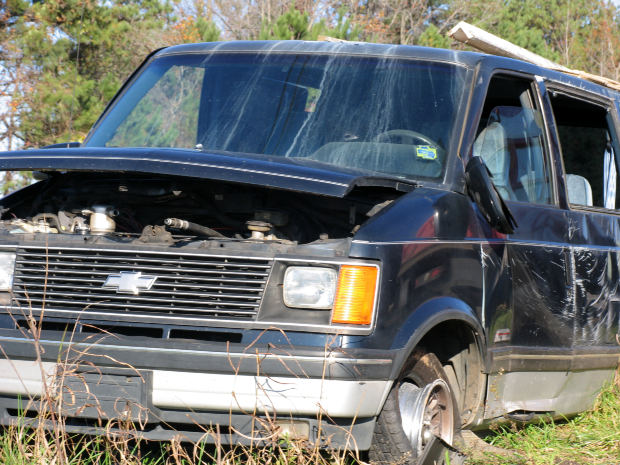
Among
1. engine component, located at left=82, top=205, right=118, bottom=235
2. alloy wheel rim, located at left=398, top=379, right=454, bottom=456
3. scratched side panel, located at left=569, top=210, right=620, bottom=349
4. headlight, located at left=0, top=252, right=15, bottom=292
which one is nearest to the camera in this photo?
alloy wheel rim, located at left=398, top=379, right=454, bottom=456

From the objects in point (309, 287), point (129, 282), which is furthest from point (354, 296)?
point (129, 282)

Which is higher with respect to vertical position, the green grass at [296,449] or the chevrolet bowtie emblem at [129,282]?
the chevrolet bowtie emblem at [129,282]

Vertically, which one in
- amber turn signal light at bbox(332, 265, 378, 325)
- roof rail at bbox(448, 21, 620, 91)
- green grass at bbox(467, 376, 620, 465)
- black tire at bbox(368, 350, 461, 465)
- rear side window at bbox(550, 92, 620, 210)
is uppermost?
roof rail at bbox(448, 21, 620, 91)

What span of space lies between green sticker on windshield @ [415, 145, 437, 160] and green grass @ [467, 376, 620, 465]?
145 centimetres

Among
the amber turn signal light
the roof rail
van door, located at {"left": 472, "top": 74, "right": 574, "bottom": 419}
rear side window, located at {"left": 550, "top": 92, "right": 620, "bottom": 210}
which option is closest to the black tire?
the amber turn signal light

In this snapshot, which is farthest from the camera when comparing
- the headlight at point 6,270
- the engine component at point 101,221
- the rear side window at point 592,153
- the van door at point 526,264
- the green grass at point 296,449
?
the rear side window at point 592,153

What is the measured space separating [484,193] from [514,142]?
32.5 inches

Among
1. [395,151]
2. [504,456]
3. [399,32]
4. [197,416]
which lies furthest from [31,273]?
[399,32]

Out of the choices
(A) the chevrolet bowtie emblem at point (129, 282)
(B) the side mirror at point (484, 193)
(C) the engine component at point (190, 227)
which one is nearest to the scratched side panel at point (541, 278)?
(B) the side mirror at point (484, 193)

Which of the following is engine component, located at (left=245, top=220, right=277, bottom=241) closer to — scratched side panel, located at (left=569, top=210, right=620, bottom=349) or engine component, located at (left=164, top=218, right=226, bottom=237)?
engine component, located at (left=164, top=218, right=226, bottom=237)

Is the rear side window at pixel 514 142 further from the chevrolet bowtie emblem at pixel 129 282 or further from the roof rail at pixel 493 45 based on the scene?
the chevrolet bowtie emblem at pixel 129 282

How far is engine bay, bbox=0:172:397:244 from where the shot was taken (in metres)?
3.72

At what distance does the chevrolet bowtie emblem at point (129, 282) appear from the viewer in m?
3.45

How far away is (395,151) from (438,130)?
23cm
